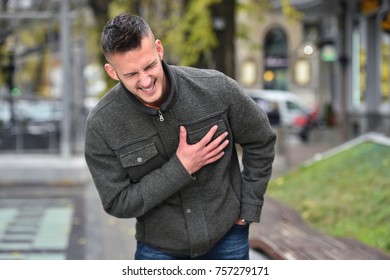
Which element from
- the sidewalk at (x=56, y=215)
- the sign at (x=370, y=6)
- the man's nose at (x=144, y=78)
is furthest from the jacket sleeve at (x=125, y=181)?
the sign at (x=370, y=6)

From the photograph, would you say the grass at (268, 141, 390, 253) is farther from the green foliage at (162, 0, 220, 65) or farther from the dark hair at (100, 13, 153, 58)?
the dark hair at (100, 13, 153, 58)

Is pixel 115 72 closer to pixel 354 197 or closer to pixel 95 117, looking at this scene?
pixel 95 117

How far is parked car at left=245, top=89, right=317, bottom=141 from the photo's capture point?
35.0 meters

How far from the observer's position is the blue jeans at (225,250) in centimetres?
403

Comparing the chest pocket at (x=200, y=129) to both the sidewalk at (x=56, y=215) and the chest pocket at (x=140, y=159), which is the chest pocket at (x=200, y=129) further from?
the sidewalk at (x=56, y=215)

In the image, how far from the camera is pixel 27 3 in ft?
70.6

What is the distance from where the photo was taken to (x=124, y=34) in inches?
140

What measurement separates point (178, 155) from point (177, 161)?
3 cm

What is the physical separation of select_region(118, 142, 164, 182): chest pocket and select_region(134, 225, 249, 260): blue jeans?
35cm

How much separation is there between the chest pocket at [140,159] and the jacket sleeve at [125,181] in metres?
0.03

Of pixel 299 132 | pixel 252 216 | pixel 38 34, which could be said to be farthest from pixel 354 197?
pixel 299 132

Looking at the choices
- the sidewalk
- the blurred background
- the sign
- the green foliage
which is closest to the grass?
the blurred background

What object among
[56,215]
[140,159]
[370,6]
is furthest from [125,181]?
[370,6]
